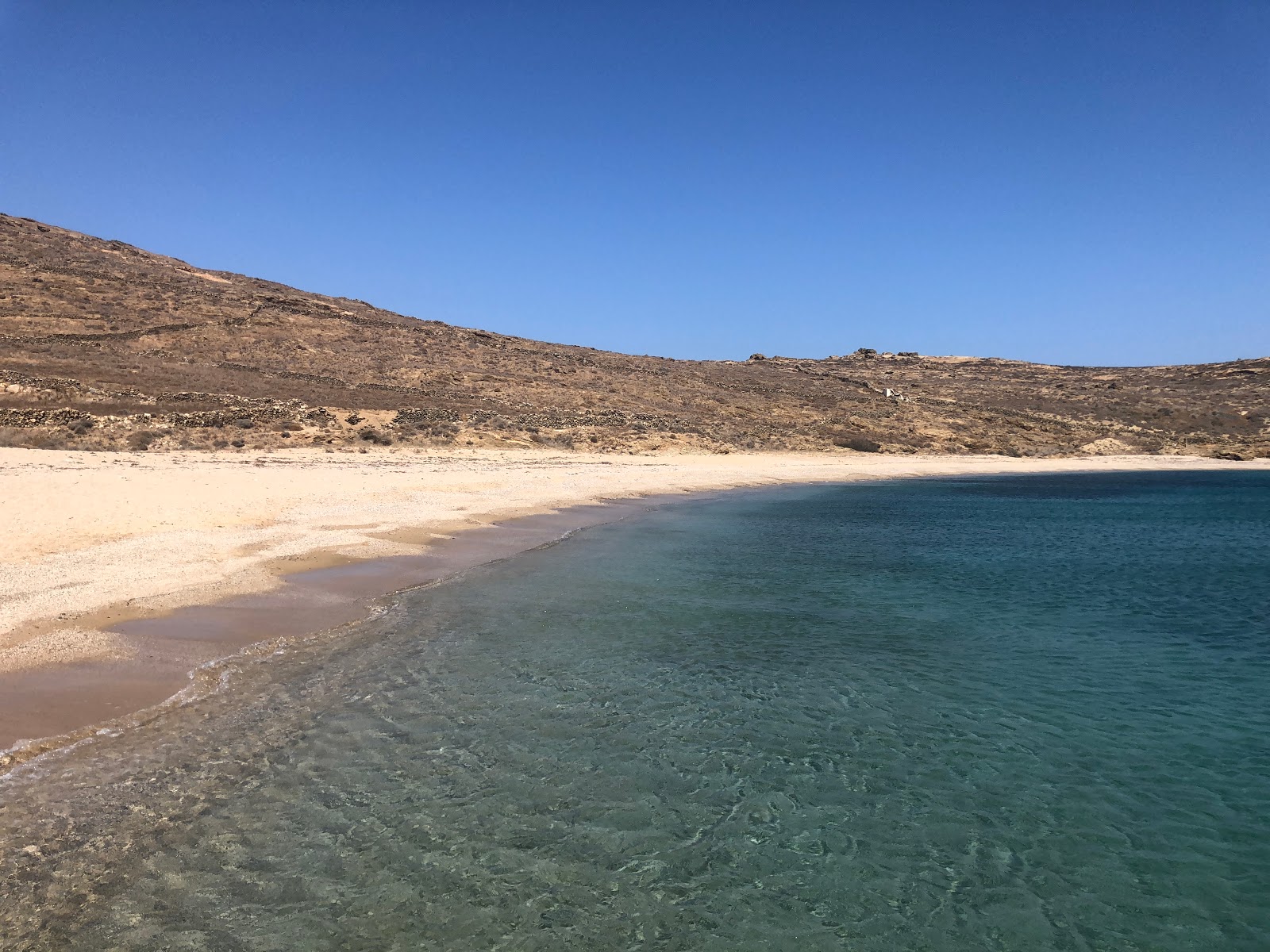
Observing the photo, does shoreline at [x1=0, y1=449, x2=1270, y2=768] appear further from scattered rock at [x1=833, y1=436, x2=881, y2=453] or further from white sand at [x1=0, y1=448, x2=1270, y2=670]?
scattered rock at [x1=833, y1=436, x2=881, y2=453]

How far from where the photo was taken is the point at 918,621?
12.4 metres

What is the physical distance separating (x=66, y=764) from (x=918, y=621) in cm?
1087

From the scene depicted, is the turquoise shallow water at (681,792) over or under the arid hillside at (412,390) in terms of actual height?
under

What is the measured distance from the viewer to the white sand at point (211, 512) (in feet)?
35.6

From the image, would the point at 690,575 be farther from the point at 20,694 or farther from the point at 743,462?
the point at 743,462

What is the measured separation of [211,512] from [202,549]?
13.2 ft

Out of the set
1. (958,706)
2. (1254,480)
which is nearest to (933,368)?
(1254,480)

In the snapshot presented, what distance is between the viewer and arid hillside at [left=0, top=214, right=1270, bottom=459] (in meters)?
39.6

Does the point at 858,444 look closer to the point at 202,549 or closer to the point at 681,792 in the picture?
the point at 202,549

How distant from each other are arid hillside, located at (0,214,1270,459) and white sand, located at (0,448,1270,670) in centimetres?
705

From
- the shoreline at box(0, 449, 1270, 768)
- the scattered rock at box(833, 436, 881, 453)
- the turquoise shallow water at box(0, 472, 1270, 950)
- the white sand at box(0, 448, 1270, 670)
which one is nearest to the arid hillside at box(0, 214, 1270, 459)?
the scattered rock at box(833, 436, 881, 453)

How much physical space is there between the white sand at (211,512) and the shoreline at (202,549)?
54 mm

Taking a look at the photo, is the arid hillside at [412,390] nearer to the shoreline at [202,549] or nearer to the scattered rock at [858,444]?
the scattered rock at [858,444]

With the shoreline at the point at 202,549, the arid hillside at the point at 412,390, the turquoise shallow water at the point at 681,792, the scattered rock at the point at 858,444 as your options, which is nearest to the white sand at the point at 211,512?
the shoreline at the point at 202,549
